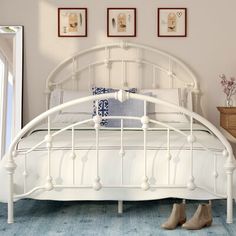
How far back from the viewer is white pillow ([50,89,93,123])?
435 centimetres

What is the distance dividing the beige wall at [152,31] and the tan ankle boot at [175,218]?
2035 mm

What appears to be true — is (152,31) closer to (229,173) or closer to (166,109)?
(166,109)

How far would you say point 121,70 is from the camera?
15.9 ft

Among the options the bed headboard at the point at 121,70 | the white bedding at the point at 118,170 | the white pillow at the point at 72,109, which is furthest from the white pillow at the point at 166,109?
the white bedding at the point at 118,170

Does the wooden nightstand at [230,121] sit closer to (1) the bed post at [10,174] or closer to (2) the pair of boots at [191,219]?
(2) the pair of boots at [191,219]

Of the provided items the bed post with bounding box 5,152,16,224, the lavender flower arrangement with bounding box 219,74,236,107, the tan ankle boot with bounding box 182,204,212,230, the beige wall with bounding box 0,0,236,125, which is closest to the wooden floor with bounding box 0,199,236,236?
the tan ankle boot with bounding box 182,204,212,230

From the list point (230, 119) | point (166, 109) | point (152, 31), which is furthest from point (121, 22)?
point (230, 119)

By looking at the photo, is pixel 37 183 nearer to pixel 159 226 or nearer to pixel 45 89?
pixel 159 226

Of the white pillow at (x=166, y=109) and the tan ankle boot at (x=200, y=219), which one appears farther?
the white pillow at (x=166, y=109)

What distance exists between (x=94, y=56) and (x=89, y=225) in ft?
7.04

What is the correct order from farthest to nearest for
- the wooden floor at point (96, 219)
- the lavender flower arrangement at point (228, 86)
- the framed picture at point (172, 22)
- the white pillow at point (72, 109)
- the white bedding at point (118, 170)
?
the framed picture at point (172, 22) → the lavender flower arrangement at point (228, 86) → the white pillow at point (72, 109) → the white bedding at point (118, 170) → the wooden floor at point (96, 219)

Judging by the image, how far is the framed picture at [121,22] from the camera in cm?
479

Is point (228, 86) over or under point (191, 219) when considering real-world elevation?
over

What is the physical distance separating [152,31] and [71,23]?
29.1 inches
